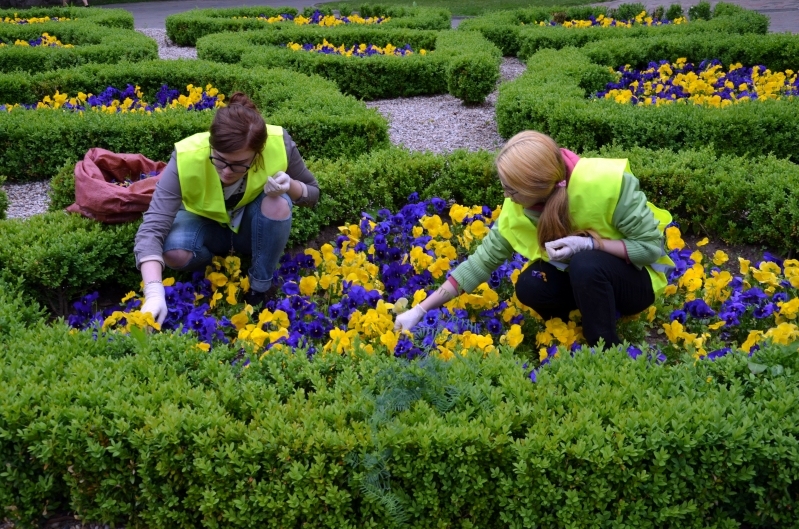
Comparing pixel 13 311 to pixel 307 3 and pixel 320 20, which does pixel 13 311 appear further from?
pixel 307 3

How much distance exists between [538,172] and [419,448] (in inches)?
51.1

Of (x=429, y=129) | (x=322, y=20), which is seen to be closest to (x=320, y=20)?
(x=322, y=20)

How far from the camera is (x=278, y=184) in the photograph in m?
3.76

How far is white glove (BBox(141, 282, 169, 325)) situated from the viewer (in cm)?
349

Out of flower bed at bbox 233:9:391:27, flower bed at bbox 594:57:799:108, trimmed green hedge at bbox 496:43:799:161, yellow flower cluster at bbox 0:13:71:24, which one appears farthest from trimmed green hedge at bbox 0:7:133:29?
flower bed at bbox 594:57:799:108

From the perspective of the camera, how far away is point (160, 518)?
8.73 feet

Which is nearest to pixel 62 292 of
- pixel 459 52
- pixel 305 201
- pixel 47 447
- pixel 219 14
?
pixel 305 201

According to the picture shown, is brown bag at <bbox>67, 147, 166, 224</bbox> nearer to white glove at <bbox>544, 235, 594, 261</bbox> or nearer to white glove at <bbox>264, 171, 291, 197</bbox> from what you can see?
white glove at <bbox>264, 171, 291, 197</bbox>

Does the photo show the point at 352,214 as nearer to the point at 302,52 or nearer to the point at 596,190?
the point at 596,190

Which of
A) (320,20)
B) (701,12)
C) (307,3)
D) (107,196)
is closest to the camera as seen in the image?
(107,196)

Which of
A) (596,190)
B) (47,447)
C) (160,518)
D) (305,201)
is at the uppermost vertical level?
(596,190)

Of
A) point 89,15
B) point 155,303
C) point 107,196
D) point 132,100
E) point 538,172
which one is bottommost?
point 155,303

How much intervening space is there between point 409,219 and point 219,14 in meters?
11.1

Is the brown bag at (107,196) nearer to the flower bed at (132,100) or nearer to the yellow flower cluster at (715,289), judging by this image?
the yellow flower cluster at (715,289)
